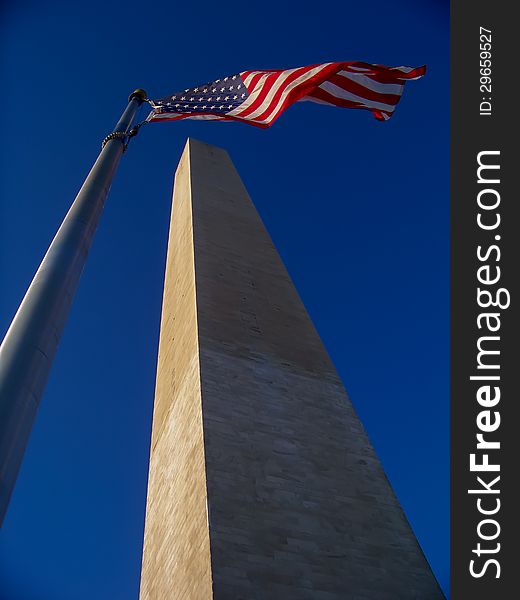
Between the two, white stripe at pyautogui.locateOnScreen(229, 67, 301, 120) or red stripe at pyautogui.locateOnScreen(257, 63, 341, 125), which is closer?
red stripe at pyautogui.locateOnScreen(257, 63, 341, 125)

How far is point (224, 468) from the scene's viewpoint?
352 inches

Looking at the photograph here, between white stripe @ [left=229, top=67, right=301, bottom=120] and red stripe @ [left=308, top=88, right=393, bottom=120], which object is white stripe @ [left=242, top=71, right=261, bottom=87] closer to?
white stripe @ [left=229, top=67, right=301, bottom=120]

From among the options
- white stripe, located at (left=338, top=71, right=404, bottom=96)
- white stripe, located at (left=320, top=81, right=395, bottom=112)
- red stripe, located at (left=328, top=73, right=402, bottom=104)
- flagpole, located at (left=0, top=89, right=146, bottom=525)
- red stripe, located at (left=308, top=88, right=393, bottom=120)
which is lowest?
flagpole, located at (left=0, top=89, right=146, bottom=525)

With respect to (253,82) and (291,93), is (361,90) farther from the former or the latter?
(253,82)

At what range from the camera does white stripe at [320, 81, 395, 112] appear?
11555mm

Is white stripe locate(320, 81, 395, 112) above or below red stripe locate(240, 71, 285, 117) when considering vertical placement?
above

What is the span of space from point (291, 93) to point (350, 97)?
4.61 feet

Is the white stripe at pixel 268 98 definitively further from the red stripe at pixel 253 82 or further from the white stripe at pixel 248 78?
the white stripe at pixel 248 78

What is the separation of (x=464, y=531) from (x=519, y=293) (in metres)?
2.84

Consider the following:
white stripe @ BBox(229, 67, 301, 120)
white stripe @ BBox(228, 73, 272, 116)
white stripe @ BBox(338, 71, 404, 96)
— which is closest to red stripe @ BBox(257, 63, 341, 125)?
white stripe @ BBox(229, 67, 301, 120)

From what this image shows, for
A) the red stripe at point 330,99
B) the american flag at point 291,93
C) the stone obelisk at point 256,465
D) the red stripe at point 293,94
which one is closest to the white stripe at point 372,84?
the american flag at point 291,93

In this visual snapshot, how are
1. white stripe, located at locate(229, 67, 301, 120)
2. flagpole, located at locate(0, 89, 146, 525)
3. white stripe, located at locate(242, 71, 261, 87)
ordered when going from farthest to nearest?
white stripe, located at locate(242, 71, 261, 87) → white stripe, located at locate(229, 67, 301, 120) → flagpole, located at locate(0, 89, 146, 525)

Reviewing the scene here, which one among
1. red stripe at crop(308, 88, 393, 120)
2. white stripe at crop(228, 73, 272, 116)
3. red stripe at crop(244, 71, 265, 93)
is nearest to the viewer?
white stripe at crop(228, 73, 272, 116)

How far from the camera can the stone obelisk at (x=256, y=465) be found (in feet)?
26.5
